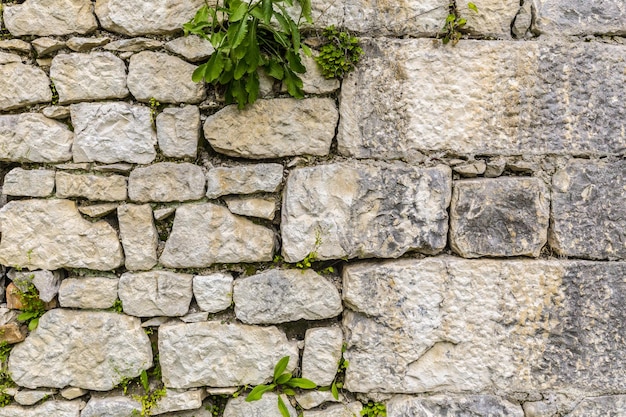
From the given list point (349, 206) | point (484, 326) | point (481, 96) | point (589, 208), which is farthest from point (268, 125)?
point (589, 208)

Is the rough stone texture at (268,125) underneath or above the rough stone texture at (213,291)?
above

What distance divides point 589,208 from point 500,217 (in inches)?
15.3

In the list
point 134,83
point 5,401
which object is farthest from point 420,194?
point 5,401

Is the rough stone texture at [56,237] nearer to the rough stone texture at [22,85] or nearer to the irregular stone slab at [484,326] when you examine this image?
the rough stone texture at [22,85]

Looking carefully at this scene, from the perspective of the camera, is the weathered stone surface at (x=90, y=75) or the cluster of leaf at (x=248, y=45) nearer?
the cluster of leaf at (x=248, y=45)

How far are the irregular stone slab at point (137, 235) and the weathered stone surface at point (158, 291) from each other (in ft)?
0.18

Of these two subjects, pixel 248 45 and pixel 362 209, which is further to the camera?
pixel 362 209

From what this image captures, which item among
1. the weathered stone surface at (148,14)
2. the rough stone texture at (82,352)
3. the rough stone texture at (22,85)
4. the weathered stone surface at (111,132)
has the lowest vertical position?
the rough stone texture at (82,352)

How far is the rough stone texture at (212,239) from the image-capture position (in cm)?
187

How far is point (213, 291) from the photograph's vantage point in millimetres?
1869

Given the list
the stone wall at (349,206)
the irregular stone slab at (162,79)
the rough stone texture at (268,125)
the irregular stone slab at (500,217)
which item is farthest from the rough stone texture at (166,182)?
the irregular stone slab at (500,217)

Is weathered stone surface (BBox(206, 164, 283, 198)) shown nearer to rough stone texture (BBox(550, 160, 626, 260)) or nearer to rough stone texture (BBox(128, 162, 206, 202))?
rough stone texture (BBox(128, 162, 206, 202))

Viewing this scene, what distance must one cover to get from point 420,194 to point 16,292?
5.91 feet

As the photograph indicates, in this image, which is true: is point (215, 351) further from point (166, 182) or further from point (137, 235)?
point (166, 182)
